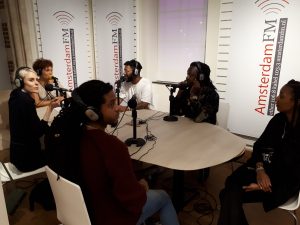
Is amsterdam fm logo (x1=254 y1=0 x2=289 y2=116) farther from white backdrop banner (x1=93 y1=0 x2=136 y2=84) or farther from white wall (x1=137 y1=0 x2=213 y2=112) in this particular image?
white backdrop banner (x1=93 y1=0 x2=136 y2=84)

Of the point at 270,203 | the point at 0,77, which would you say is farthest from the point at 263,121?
the point at 0,77

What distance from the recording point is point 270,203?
1.68 m

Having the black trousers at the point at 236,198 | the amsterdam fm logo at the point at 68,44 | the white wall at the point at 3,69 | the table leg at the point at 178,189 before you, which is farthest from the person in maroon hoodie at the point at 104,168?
the white wall at the point at 3,69

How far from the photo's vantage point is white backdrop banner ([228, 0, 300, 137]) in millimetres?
2814

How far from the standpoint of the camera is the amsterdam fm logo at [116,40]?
4.04 m

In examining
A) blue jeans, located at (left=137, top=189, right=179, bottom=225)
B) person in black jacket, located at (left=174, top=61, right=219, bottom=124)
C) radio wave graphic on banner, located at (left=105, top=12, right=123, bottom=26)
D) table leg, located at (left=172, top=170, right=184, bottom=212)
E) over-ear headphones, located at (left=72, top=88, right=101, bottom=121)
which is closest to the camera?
over-ear headphones, located at (left=72, top=88, right=101, bottom=121)

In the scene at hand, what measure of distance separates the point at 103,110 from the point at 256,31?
2365 millimetres

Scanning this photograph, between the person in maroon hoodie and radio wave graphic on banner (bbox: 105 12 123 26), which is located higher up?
radio wave graphic on banner (bbox: 105 12 123 26)

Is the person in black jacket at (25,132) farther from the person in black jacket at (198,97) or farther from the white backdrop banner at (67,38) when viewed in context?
the white backdrop banner at (67,38)

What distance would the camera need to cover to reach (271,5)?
9.31 ft

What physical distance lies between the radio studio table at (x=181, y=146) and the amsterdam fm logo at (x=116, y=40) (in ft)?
6.10

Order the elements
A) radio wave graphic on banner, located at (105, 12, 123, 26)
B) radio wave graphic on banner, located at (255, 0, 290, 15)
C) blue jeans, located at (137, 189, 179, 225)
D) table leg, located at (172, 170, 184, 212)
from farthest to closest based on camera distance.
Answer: radio wave graphic on banner, located at (105, 12, 123, 26) → radio wave graphic on banner, located at (255, 0, 290, 15) → table leg, located at (172, 170, 184, 212) → blue jeans, located at (137, 189, 179, 225)

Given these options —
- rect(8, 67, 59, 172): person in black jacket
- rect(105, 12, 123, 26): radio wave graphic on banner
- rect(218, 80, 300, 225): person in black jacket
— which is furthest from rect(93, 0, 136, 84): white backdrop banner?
rect(218, 80, 300, 225): person in black jacket

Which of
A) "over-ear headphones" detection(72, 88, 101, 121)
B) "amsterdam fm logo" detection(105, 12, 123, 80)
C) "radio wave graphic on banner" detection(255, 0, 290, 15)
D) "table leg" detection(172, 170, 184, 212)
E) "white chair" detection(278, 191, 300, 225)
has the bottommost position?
"table leg" detection(172, 170, 184, 212)
